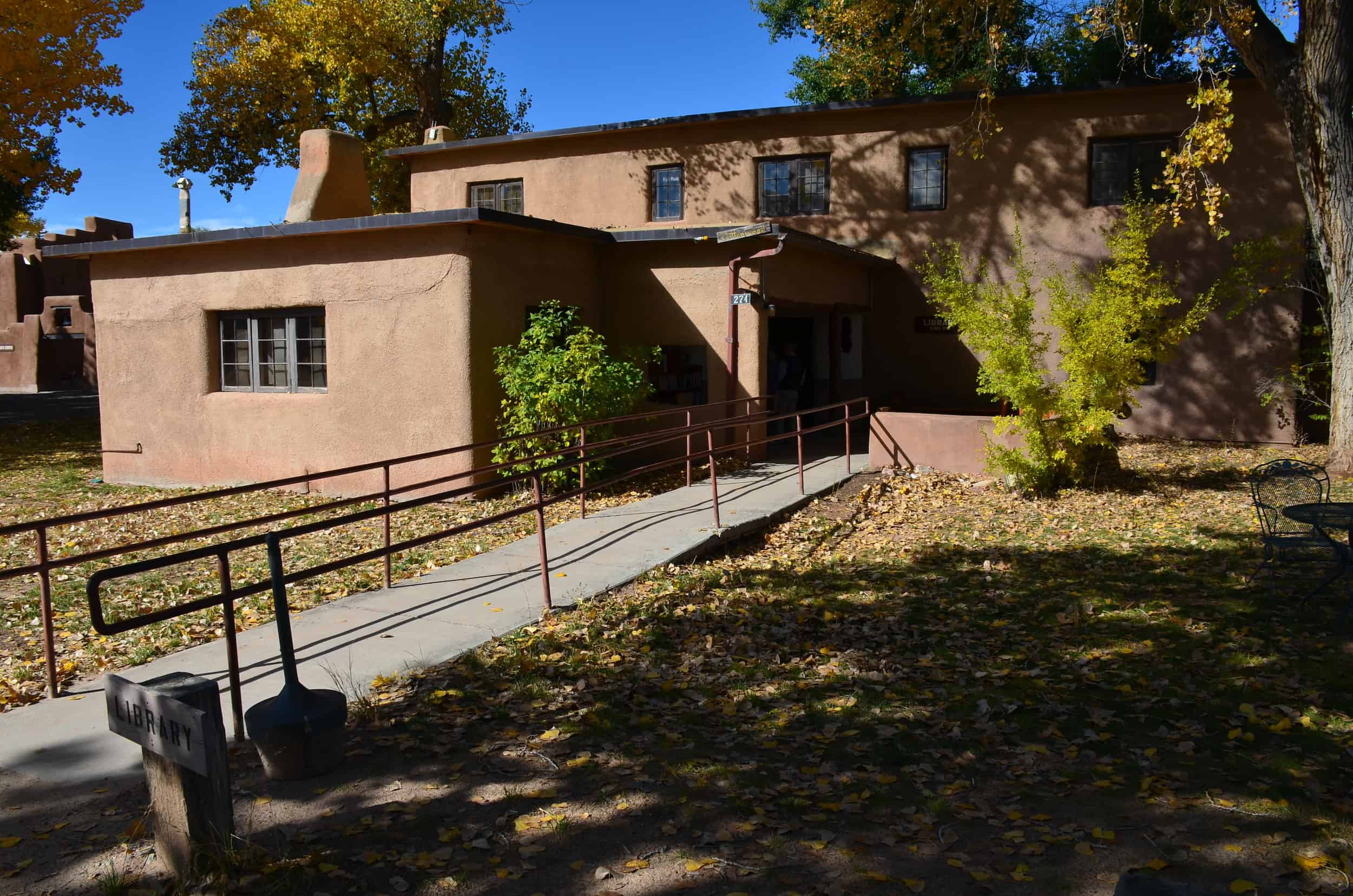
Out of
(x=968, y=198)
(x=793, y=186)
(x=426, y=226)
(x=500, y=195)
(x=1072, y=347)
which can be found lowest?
(x=1072, y=347)

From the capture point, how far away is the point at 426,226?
12.1m

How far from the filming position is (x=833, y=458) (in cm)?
1430

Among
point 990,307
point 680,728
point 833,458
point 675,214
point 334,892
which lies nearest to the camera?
point 334,892

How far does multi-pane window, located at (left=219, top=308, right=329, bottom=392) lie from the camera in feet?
44.4

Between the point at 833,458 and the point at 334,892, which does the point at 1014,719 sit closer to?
the point at 334,892

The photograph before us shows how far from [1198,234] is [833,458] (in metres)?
7.38

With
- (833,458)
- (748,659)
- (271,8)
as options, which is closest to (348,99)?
(271,8)

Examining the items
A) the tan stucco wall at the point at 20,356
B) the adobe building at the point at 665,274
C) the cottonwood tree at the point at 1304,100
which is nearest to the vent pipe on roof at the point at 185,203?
the adobe building at the point at 665,274

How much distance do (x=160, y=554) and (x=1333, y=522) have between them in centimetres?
1097

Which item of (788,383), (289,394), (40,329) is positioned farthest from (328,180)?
(40,329)

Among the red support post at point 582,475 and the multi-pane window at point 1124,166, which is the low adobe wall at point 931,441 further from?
the multi-pane window at point 1124,166

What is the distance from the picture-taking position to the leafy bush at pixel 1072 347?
35.7ft

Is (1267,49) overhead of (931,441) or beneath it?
overhead

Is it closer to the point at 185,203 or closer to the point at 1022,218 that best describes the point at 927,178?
the point at 1022,218
